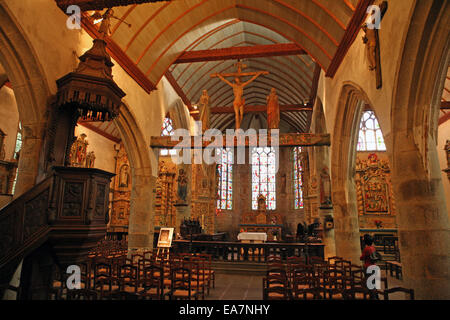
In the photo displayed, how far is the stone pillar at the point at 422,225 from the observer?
4.13m

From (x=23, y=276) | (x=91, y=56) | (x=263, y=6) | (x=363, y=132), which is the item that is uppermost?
(x=263, y=6)

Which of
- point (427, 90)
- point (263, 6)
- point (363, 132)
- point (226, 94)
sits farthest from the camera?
point (226, 94)

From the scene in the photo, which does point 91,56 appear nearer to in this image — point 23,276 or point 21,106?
point 21,106

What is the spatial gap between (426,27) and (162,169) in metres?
15.5

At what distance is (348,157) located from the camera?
28.1ft

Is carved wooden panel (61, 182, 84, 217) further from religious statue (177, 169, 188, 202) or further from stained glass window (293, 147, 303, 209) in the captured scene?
stained glass window (293, 147, 303, 209)

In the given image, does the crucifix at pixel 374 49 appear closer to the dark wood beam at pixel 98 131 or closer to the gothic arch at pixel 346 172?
the gothic arch at pixel 346 172

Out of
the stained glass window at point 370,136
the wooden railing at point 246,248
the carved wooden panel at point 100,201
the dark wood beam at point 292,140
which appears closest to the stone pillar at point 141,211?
the wooden railing at point 246,248

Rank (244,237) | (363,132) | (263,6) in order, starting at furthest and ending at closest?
(363,132)
(244,237)
(263,6)

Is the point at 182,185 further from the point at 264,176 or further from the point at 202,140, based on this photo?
the point at 264,176

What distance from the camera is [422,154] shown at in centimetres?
441

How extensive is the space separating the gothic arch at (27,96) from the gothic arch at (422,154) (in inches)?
249
